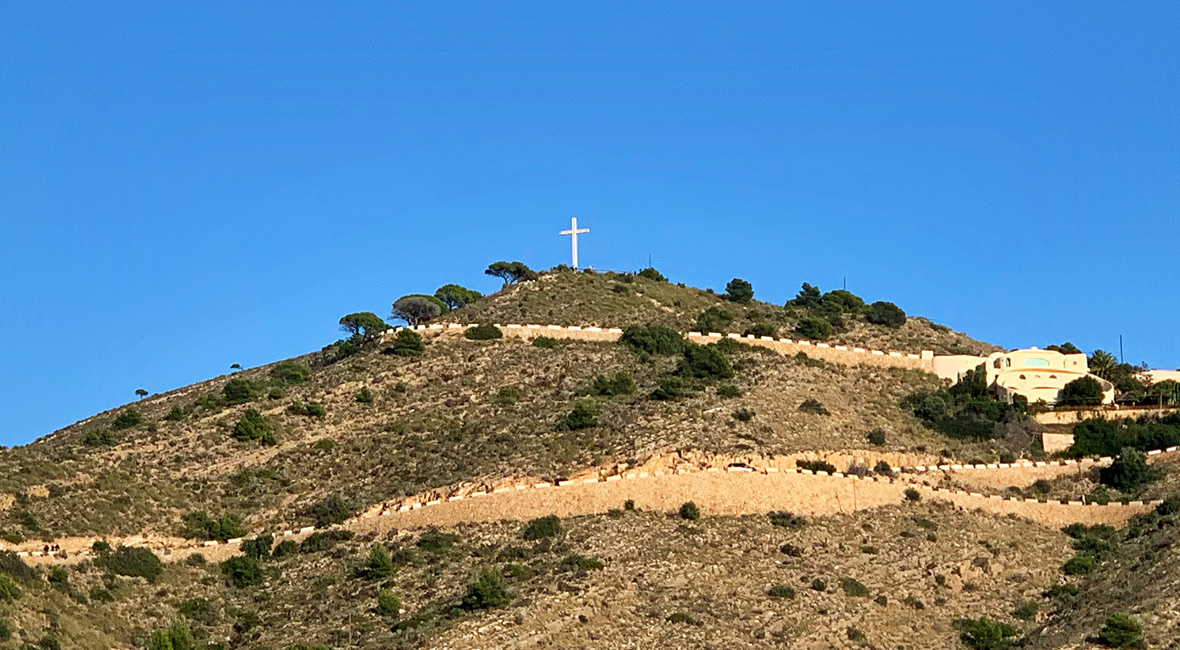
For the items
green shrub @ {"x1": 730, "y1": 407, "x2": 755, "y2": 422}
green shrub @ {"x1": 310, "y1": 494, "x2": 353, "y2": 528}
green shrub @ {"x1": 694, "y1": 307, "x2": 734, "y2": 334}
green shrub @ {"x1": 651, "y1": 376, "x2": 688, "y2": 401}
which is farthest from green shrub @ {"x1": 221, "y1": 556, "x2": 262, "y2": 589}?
green shrub @ {"x1": 694, "y1": 307, "x2": 734, "y2": 334}

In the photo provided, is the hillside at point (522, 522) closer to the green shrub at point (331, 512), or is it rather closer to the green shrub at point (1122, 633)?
the green shrub at point (331, 512)

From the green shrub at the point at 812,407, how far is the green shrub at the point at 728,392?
2.48 meters

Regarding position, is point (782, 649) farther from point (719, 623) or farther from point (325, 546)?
point (325, 546)

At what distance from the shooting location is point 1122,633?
177ft

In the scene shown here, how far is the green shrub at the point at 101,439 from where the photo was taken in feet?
270

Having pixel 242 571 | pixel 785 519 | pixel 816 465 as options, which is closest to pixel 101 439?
pixel 242 571

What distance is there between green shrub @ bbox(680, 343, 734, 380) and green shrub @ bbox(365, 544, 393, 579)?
20.8m

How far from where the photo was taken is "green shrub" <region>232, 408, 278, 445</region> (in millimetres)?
79875

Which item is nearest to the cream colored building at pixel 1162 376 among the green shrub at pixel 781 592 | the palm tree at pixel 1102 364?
the palm tree at pixel 1102 364

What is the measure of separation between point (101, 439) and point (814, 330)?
31836mm

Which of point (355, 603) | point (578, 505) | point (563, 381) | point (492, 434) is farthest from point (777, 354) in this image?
point (355, 603)

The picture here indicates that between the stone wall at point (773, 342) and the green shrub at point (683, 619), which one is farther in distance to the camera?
the stone wall at point (773, 342)

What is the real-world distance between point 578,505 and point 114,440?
25687 millimetres

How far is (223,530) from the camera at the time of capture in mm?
69750
